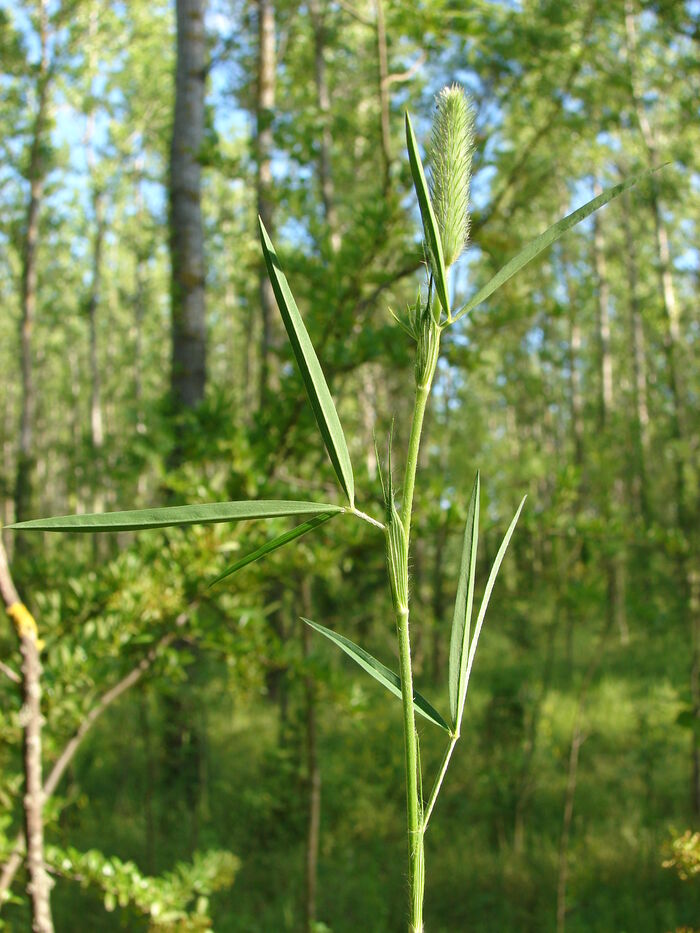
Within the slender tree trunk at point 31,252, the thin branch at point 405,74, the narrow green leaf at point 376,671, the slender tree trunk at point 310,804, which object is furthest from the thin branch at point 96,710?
the slender tree trunk at point 31,252

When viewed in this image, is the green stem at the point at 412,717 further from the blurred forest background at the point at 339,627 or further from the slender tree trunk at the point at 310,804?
the slender tree trunk at the point at 310,804

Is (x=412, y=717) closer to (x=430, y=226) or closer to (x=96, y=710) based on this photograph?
(x=430, y=226)

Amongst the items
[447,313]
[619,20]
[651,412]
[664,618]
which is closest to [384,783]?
[447,313]

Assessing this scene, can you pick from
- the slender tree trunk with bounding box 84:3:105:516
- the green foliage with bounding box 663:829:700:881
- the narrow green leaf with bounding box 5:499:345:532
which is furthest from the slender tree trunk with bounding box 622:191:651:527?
the narrow green leaf with bounding box 5:499:345:532

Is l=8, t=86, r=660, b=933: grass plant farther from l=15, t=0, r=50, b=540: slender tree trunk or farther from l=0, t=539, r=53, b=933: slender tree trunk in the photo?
l=15, t=0, r=50, b=540: slender tree trunk

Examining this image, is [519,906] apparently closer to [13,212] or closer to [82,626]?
[82,626]

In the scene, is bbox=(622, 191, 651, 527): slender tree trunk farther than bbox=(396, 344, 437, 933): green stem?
Yes

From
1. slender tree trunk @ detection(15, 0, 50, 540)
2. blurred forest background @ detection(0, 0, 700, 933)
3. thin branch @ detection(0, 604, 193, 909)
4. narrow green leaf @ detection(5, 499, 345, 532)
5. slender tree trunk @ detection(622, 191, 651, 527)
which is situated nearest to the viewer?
narrow green leaf @ detection(5, 499, 345, 532)
